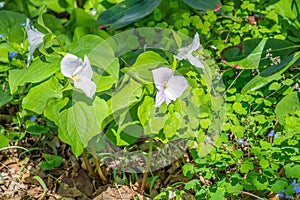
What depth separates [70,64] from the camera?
1.37 metres

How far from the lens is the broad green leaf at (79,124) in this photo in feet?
4.70

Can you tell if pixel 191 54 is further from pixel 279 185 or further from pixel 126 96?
pixel 279 185

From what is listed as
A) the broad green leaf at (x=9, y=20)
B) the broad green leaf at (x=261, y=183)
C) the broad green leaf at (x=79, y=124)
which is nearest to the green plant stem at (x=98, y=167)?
the broad green leaf at (x=79, y=124)

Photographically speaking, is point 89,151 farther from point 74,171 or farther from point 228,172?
point 228,172

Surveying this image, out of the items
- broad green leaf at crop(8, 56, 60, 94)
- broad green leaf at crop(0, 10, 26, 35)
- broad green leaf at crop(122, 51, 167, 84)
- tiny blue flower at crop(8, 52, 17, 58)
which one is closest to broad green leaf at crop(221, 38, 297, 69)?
broad green leaf at crop(122, 51, 167, 84)

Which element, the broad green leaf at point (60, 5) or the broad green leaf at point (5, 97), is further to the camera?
the broad green leaf at point (60, 5)

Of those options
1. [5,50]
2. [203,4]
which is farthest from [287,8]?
[5,50]

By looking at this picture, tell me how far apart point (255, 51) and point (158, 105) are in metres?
0.59

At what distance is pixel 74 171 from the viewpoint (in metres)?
1.77

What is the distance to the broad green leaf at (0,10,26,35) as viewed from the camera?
211 cm

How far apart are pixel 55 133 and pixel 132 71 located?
0.52 metres

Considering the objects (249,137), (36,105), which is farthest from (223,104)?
(36,105)

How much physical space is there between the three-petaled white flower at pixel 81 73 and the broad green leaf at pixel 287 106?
60 cm

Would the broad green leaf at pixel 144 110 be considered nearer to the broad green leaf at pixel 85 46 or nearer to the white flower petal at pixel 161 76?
the white flower petal at pixel 161 76
